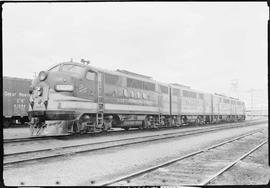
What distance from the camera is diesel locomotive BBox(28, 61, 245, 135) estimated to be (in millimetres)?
11914

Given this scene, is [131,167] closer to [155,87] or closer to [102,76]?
[102,76]

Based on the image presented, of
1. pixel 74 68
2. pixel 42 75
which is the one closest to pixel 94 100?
pixel 74 68

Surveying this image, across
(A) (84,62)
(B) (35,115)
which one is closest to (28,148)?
(B) (35,115)

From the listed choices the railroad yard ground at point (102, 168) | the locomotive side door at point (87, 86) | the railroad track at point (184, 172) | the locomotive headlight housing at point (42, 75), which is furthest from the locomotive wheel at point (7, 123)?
the railroad track at point (184, 172)

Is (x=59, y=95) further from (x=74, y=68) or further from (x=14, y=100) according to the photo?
(x=14, y=100)

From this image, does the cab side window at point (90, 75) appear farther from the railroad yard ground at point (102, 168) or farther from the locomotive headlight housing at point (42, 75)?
the railroad yard ground at point (102, 168)

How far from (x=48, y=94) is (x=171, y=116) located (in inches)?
477

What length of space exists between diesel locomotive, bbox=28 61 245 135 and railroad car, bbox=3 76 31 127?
870 centimetres

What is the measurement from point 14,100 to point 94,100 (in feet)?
32.6

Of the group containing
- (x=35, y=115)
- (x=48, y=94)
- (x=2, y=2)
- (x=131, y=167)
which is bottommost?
(x=131, y=167)

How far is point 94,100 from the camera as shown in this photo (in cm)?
1334

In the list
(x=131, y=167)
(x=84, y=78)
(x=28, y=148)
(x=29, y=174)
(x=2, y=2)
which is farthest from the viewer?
(x=84, y=78)

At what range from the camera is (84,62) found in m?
13.6

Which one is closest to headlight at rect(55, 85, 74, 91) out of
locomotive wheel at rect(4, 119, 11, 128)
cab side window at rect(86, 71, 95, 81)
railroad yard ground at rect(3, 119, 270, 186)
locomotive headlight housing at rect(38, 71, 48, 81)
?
locomotive headlight housing at rect(38, 71, 48, 81)
